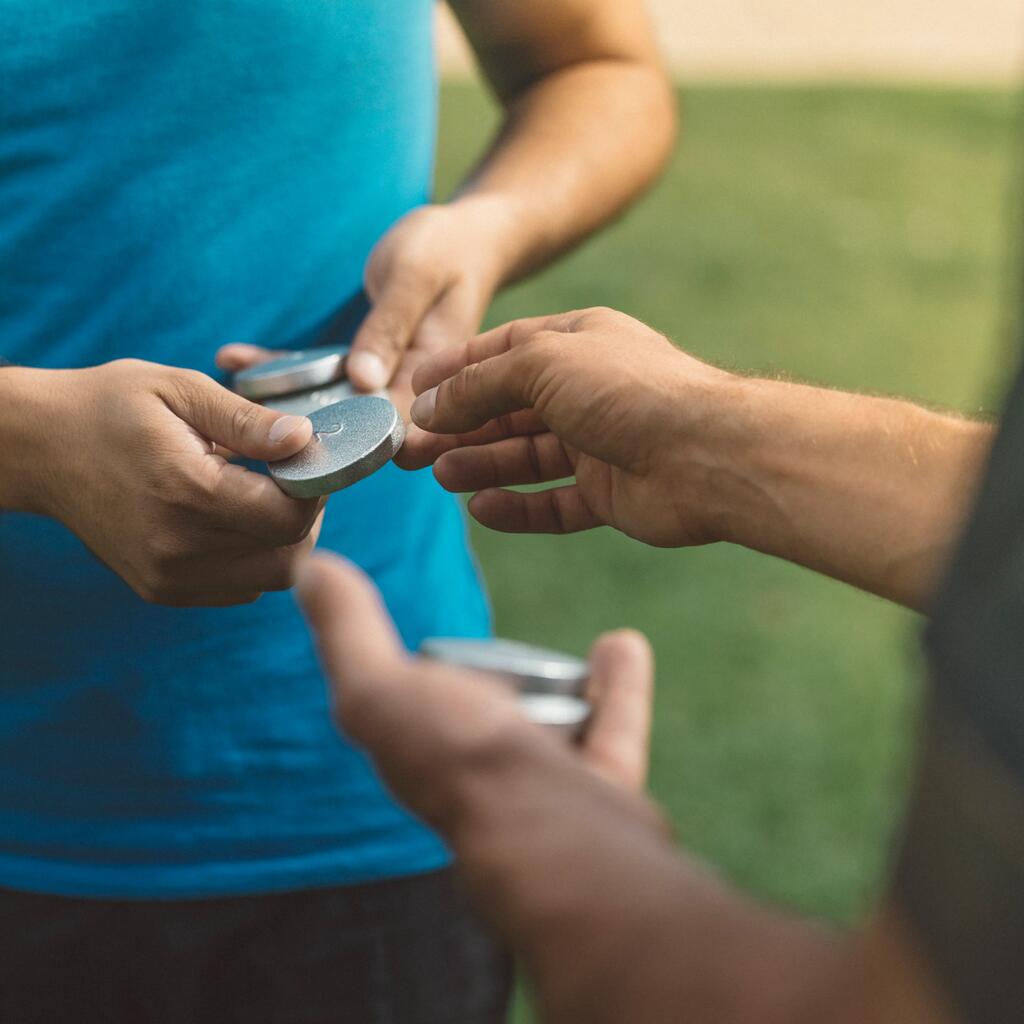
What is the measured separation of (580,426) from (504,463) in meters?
0.22

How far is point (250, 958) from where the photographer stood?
1.78 m

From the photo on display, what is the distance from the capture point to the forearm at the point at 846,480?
4.25 feet

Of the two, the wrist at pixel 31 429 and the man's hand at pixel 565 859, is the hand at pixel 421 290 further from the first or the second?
the man's hand at pixel 565 859

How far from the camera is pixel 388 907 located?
71.2 inches

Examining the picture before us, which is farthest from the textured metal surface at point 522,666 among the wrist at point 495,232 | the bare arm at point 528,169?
the wrist at point 495,232

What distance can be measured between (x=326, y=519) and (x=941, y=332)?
5152 mm

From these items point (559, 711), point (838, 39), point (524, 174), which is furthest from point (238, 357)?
point (838, 39)

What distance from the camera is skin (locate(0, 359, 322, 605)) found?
1432 mm

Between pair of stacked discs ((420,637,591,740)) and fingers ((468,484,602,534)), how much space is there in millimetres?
438

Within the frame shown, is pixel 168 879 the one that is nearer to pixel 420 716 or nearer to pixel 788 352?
pixel 420 716

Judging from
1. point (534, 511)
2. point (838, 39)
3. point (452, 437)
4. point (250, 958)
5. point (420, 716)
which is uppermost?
point (420, 716)

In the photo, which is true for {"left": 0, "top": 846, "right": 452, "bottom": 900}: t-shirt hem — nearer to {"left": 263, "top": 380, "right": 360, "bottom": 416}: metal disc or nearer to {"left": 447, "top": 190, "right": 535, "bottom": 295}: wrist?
{"left": 263, "top": 380, "right": 360, "bottom": 416}: metal disc

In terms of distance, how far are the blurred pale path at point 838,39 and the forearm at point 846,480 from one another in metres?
9.62

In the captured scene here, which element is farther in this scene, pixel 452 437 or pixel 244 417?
pixel 452 437
